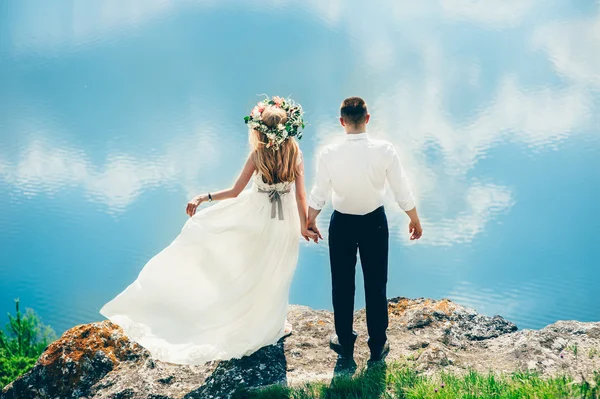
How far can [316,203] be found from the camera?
552 cm

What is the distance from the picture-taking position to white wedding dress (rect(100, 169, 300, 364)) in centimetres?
614

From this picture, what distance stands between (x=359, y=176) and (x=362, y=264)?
3.29 ft

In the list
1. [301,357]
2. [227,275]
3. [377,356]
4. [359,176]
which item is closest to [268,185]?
[227,275]

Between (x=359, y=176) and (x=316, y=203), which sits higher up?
(x=359, y=176)

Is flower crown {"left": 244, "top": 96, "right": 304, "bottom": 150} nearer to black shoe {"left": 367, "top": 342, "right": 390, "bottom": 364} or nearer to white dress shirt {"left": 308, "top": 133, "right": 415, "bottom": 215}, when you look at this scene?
white dress shirt {"left": 308, "top": 133, "right": 415, "bottom": 215}

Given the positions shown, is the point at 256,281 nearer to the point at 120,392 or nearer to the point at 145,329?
the point at 145,329

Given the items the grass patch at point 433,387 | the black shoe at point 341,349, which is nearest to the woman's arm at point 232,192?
the black shoe at point 341,349

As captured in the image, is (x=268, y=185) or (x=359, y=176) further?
(x=268, y=185)

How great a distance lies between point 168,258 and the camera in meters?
6.36

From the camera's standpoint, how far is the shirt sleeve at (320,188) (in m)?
5.41

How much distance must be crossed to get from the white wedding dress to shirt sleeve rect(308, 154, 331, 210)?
0.71 meters

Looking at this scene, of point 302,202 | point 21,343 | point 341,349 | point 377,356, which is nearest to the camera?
point 377,356

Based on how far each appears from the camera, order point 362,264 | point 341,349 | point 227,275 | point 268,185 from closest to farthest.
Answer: point 362,264 < point 341,349 < point 268,185 < point 227,275

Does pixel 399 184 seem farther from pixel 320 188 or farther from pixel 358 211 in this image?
pixel 320 188
